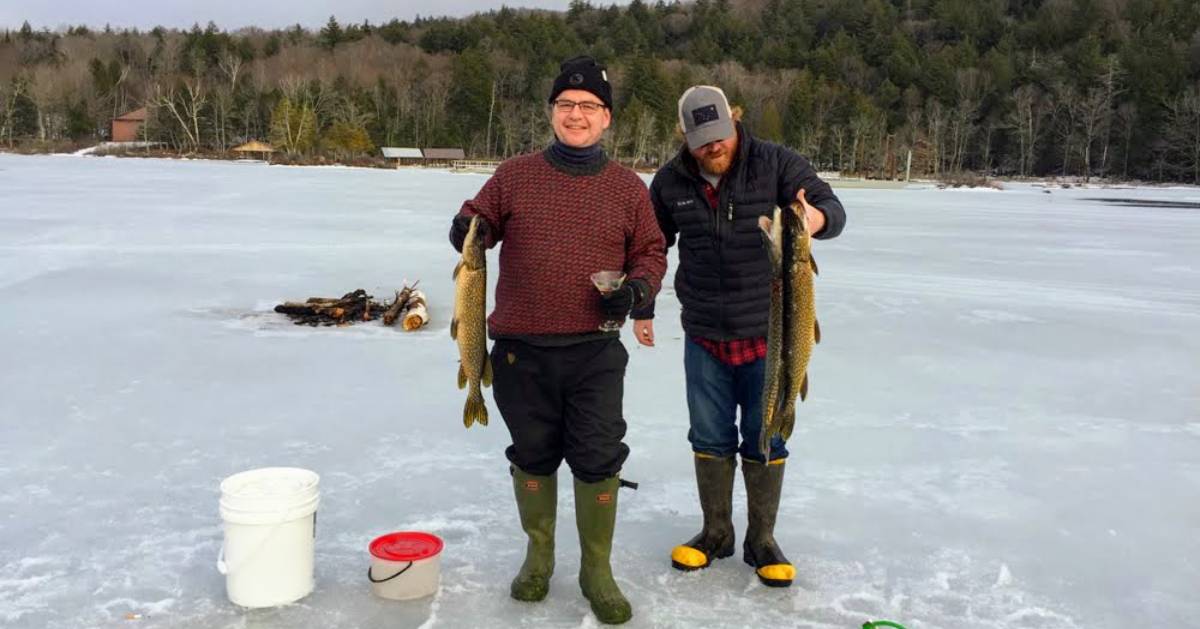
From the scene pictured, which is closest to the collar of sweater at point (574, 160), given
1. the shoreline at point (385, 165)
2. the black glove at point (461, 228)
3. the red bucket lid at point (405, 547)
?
the black glove at point (461, 228)

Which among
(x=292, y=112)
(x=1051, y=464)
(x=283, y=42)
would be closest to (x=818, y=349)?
(x=1051, y=464)

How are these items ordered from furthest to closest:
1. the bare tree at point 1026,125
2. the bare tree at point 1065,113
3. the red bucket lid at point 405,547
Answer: the bare tree at point 1026,125 → the bare tree at point 1065,113 → the red bucket lid at point 405,547

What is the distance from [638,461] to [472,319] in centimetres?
209

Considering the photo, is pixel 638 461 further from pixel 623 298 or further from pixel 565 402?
pixel 623 298

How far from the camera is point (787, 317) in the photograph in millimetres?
2984

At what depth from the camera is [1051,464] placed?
5.00 m

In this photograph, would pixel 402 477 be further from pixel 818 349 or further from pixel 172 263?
pixel 172 263

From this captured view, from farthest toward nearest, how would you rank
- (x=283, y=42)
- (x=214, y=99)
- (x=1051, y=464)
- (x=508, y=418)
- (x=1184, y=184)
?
(x=283, y=42) → (x=214, y=99) → (x=1184, y=184) → (x=1051, y=464) → (x=508, y=418)

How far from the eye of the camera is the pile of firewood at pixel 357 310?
8.51 m

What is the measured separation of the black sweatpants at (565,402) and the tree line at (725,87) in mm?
70934

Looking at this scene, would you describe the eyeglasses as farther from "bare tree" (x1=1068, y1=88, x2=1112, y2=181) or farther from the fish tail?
"bare tree" (x1=1068, y1=88, x2=1112, y2=181)

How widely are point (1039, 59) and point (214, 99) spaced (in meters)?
92.4

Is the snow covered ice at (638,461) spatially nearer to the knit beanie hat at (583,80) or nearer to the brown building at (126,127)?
the knit beanie hat at (583,80)

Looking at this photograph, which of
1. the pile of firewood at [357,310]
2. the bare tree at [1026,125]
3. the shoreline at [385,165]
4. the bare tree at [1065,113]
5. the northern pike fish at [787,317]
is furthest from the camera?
the bare tree at [1026,125]
